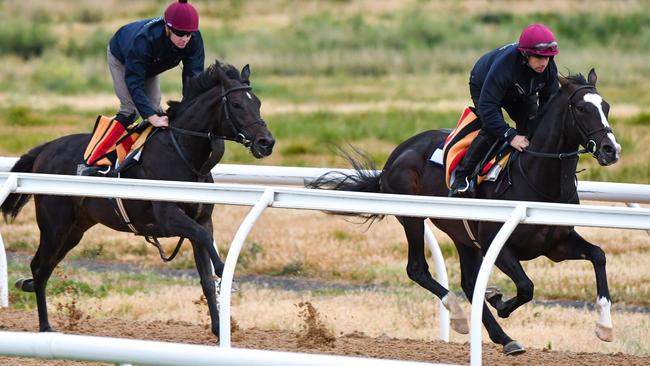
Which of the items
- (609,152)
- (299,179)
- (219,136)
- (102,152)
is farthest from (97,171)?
(609,152)

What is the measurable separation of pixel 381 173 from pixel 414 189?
1.29 feet

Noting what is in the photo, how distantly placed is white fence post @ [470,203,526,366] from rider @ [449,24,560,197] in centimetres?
180

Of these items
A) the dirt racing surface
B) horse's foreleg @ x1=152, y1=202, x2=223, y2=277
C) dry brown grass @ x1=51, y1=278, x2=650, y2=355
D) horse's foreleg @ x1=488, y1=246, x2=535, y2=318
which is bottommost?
dry brown grass @ x1=51, y1=278, x2=650, y2=355

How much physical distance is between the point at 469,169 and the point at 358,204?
69.4 inches

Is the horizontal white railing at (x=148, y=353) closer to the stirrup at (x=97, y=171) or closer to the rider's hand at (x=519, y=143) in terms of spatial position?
the rider's hand at (x=519, y=143)

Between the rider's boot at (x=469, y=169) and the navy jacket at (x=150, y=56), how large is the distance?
1796 millimetres

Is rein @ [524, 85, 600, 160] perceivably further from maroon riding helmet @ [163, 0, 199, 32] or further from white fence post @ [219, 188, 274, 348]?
maroon riding helmet @ [163, 0, 199, 32]

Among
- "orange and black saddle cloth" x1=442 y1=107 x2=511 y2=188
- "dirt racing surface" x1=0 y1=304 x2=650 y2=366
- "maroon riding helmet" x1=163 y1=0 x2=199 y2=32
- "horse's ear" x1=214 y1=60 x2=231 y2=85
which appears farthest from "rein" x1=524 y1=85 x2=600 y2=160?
"maroon riding helmet" x1=163 y1=0 x2=199 y2=32

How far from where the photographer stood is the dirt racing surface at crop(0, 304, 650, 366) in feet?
22.9

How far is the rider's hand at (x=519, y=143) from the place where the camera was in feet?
23.6

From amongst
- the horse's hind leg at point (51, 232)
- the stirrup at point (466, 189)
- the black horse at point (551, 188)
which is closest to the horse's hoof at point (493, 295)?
the black horse at point (551, 188)

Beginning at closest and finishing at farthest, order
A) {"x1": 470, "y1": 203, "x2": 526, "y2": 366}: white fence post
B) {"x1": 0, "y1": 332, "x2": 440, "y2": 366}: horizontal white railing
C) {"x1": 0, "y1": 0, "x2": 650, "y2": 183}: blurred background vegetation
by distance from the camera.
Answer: {"x1": 0, "y1": 332, "x2": 440, "y2": 366}: horizontal white railing < {"x1": 470, "y1": 203, "x2": 526, "y2": 366}: white fence post < {"x1": 0, "y1": 0, "x2": 650, "y2": 183}: blurred background vegetation

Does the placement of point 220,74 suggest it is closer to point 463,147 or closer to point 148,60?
point 148,60

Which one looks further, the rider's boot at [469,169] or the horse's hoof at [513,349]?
the rider's boot at [469,169]
